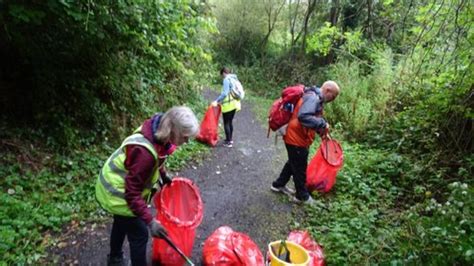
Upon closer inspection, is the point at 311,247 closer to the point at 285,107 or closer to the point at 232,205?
the point at 232,205

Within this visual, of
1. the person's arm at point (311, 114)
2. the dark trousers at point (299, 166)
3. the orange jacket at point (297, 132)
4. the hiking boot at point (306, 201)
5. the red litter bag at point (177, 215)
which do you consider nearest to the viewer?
the red litter bag at point (177, 215)

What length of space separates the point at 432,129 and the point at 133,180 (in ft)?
17.0

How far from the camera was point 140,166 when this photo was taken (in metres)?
2.40

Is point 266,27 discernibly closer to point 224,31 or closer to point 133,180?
point 224,31

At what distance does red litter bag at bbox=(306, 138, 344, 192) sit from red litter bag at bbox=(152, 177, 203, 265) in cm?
234

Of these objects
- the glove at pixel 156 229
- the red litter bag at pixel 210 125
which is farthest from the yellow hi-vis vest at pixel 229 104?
the glove at pixel 156 229

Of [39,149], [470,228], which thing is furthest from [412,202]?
[39,149]

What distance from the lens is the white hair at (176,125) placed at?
7.82ft

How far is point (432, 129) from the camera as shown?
571 centimetres

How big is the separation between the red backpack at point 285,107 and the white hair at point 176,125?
240 centimetres

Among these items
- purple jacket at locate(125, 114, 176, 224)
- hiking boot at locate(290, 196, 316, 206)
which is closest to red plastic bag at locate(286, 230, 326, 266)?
hiking boot at locate(290, 196, 316, 206)

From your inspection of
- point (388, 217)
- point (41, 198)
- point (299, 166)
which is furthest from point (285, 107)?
point (41, 198)

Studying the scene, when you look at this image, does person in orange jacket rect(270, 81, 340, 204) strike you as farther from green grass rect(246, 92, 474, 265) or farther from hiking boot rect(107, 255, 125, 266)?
hiking boot rect(107, 255, 125, 266)

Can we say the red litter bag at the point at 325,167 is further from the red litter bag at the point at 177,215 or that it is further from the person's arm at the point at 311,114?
the red litter bag at the point at 177,215
